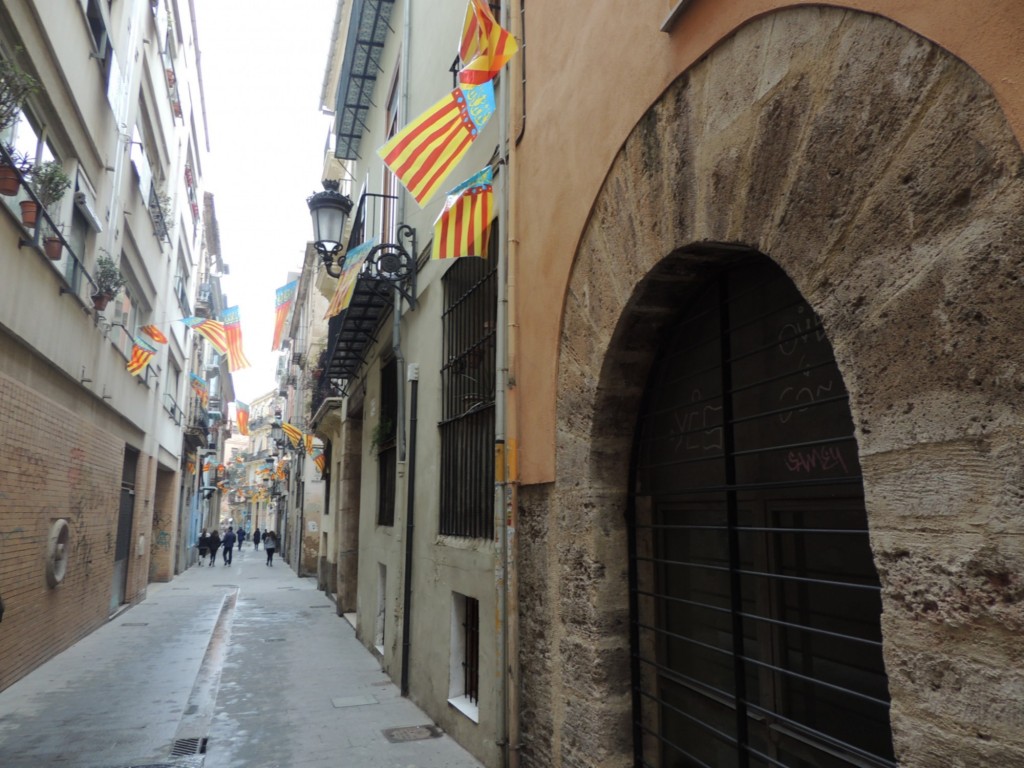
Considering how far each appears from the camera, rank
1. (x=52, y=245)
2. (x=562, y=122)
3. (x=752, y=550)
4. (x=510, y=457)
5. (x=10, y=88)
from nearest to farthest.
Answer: (x=752, y=550), (x=562, y=122), (x=510, y=457), (x=10, y=88), (x=52, y=245)

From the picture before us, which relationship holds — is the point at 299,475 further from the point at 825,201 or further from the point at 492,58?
the point at 825,201

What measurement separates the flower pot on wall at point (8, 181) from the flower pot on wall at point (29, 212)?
489 mm

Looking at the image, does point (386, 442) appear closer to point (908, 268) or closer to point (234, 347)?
point (234, 347)

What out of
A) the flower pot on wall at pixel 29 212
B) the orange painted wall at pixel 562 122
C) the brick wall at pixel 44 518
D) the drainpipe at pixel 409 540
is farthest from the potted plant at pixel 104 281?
the orange painted wall at pixel 562 122

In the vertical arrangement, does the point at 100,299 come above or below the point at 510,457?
above

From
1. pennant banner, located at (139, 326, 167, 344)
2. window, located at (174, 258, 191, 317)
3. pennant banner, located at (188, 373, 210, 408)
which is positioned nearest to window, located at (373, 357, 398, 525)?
pennant banner, located at (139, 326, 167, 344)

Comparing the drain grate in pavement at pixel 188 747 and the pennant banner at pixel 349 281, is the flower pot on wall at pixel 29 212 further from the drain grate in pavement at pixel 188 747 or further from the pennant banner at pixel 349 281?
the drain grate in pavement at pixel 188 747

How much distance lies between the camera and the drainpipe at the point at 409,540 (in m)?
7.82

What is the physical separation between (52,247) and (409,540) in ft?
17.1

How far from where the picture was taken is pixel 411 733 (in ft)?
21.4

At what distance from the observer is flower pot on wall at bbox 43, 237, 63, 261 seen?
818cm

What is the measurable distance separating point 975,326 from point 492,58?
404 centimetres

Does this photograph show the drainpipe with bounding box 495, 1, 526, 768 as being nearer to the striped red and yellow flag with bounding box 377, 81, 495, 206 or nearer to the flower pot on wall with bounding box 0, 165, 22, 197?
the striped red and yellow flag with bounding box 377, 81, 495, 206

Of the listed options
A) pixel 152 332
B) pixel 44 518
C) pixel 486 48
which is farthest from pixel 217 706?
pixel 152 332
